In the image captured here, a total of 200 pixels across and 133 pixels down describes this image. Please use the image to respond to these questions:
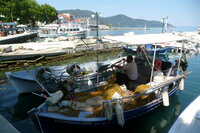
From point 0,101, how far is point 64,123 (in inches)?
278

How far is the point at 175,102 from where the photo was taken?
895cm

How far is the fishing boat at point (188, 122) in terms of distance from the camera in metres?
3.50

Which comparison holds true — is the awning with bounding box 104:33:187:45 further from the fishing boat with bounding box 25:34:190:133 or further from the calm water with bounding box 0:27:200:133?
the calm water with bounding box 0:27:200:133

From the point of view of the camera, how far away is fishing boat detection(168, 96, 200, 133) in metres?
3.50

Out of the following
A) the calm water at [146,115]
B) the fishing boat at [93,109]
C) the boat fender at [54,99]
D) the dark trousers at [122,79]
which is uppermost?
the dark trousers at [122,79]

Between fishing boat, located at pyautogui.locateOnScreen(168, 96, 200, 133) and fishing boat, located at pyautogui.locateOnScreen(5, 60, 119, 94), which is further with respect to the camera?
fishing boat, located at pyautogui.locateOnScreen(5, 60, 119, 94)

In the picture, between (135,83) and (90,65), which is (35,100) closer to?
(90,65)

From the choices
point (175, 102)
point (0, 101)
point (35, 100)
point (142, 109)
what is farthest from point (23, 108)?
point (175, 102)

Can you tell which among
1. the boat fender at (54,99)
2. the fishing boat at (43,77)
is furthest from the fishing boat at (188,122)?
the fishing boat at (43,77)

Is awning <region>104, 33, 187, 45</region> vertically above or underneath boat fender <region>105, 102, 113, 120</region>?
above

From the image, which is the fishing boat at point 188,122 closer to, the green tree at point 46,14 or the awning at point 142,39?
the awning at point 142,39

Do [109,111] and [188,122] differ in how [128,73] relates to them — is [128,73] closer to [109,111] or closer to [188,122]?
[109,111]

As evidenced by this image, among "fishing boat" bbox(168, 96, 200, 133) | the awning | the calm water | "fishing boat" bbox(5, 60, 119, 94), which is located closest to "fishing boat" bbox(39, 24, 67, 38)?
"fishing boat" bbox(5, 60, 119, 94)

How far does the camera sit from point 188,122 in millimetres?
3805
